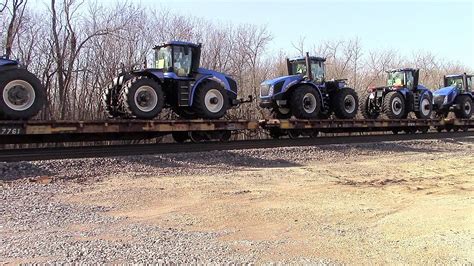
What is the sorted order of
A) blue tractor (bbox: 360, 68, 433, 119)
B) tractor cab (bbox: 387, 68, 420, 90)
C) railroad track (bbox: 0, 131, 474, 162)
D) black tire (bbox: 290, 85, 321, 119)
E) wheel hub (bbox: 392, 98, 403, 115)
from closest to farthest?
railroad track (bbox: 0, 131, 474, 162) → black tire (bbox: 290, 85, 321, 119) → wheel hub (bbox: 392, 98, 403, 115) → blue tractor (bbox: 360, 68, 433, 119) → tractor cab (bbox: 387, 68, 420, 90)

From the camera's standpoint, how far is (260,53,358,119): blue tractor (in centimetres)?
1816

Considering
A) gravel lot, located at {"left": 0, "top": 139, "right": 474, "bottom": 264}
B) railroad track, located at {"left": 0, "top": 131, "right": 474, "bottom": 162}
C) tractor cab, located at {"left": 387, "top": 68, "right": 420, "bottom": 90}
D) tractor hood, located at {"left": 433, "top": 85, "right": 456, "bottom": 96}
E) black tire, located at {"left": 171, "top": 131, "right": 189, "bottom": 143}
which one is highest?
tractor cab, located at {"left": 387, "top": 68, "right": 420, "bottom": 90}

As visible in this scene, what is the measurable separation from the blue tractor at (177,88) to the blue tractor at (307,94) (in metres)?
3.21

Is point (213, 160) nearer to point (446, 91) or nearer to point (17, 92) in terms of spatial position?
point (17, 92)

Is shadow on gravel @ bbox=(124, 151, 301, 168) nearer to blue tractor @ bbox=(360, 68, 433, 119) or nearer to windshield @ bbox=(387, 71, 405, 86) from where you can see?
blue tractor @ bbox=(360, 68, 433, 119)

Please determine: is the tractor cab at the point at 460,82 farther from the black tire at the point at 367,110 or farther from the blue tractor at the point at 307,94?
the blue tractor at the point at 307,94

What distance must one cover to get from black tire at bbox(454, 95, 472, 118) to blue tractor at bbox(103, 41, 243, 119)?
15.0m

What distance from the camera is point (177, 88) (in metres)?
14.6

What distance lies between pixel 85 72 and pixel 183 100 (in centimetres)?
819

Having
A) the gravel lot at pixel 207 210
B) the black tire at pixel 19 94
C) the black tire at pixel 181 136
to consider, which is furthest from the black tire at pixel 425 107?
the black tire at pixel 19 94

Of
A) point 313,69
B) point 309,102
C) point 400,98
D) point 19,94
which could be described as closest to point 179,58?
point 19,94

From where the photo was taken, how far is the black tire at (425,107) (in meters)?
23.1

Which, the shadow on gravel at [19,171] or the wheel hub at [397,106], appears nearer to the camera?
→ the shadow on gravel at [19,171]

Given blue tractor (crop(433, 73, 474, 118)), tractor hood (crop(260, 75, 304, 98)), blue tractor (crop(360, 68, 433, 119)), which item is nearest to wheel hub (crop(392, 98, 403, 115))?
blue tractor (crop(360, 68, 433, 119))
